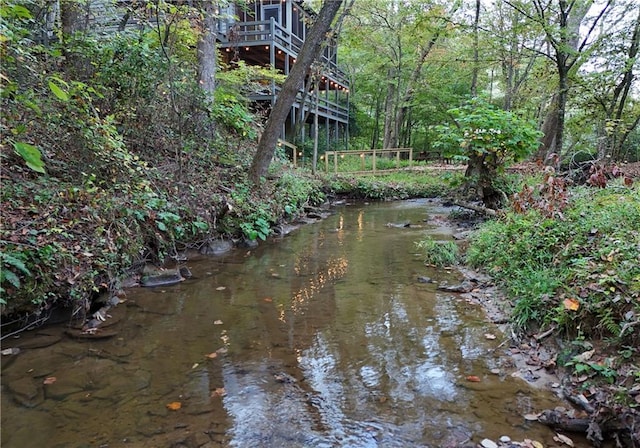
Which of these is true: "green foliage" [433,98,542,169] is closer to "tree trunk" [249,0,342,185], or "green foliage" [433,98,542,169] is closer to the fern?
"tree trunk" [249,0,342,185]

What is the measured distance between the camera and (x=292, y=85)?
8891 millimetres

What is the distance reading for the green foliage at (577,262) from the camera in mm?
3168

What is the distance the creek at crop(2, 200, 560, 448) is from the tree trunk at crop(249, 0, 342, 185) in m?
4.26

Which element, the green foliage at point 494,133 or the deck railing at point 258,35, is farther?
the deck railing at point 258,35

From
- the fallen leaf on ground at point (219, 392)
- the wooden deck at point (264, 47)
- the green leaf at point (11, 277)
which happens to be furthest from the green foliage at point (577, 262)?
the wooden deck at point (264, 47)

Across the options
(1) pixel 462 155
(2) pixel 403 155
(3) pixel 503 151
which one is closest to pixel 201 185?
(1) pixel 462 155

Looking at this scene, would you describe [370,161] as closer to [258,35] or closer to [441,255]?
[258,35]

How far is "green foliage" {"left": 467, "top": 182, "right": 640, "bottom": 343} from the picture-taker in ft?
10.4

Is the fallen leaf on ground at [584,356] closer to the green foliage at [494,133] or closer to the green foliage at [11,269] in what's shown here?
the green foliage at [11,269]

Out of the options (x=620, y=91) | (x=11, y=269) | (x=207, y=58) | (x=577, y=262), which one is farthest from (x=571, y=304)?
(x=207, y=58)

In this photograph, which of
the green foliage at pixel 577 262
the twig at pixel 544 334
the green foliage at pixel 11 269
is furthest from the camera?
the twig at pixel 544 334

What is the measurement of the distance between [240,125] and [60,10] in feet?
13.5

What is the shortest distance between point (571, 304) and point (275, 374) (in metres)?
2.57

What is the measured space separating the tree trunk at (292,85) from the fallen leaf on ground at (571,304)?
6863mm
